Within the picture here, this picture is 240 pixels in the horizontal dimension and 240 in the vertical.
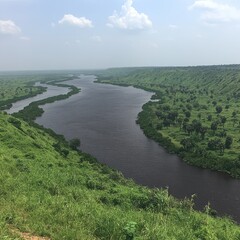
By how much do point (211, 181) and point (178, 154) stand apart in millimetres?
18497

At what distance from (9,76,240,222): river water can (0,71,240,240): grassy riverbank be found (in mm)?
10624

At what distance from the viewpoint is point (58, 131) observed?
107438 millimetres

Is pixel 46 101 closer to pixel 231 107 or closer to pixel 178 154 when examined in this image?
pixel 231 107

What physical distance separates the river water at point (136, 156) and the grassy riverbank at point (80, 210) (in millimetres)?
10624

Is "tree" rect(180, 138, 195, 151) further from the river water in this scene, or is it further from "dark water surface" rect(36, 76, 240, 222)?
"dark water surface" rect(36, 76, 240, 222)

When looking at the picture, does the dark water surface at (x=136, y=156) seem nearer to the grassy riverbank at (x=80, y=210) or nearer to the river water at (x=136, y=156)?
the river water at (x=136, y=156)

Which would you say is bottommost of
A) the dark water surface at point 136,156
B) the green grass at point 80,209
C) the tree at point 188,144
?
the dark water surface at point 136,156

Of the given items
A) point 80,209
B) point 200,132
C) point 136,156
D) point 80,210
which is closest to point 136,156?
point 136,156

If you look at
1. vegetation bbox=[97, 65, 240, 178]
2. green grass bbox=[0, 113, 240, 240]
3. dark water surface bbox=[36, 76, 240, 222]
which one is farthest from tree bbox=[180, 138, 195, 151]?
green grass bbox=[0, 113, 240, 240]

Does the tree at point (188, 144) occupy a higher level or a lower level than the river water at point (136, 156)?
higher

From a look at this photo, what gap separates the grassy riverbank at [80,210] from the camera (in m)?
22.0

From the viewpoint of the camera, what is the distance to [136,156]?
82.0 m

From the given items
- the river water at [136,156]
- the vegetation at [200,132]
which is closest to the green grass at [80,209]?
the river water at [136,156]

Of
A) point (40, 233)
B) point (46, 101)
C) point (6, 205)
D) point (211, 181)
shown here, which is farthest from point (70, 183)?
point (46, 101)
